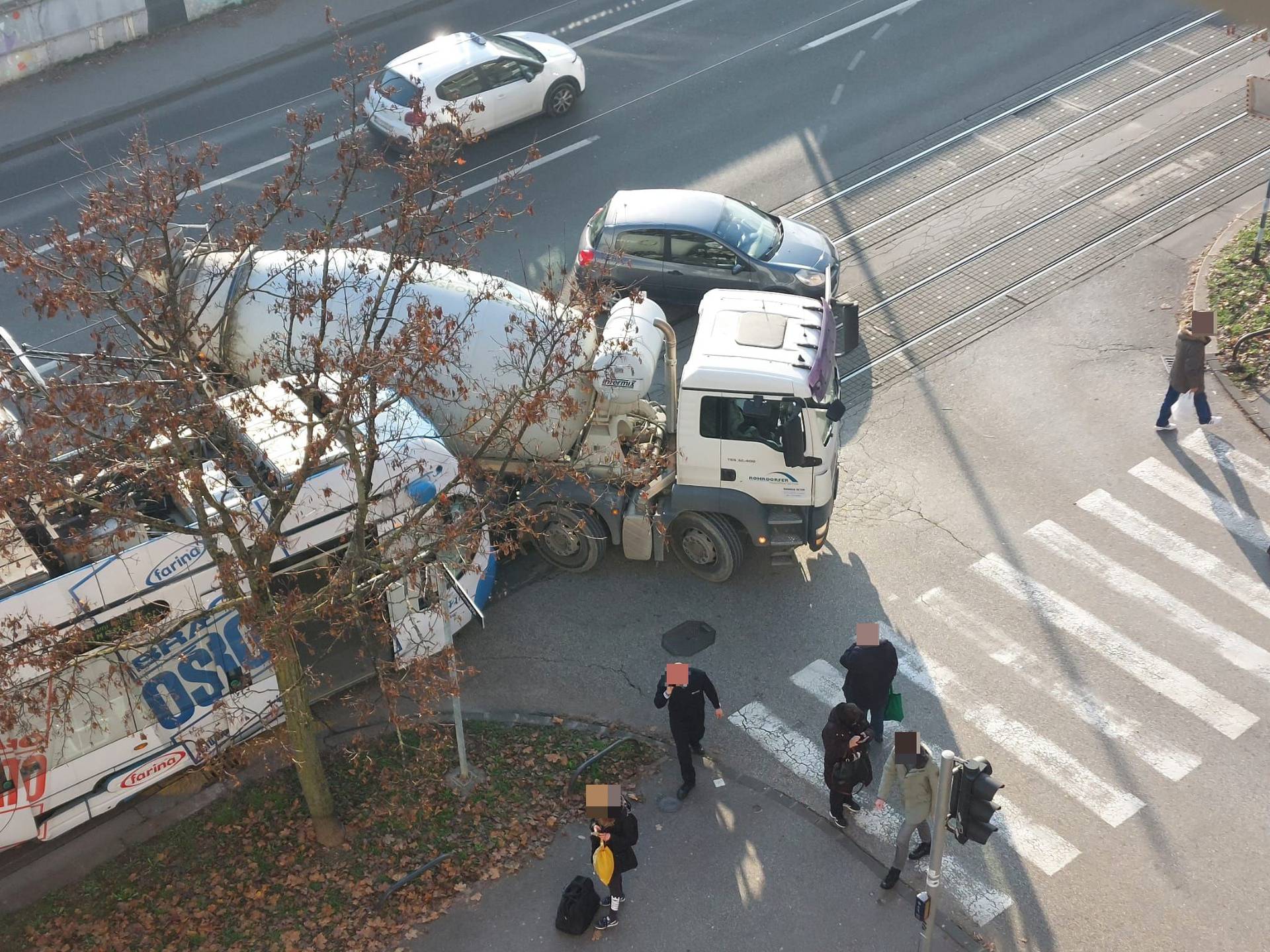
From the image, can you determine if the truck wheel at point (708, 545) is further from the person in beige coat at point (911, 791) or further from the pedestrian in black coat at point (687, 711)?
the person in beige coat at point (911, 791)

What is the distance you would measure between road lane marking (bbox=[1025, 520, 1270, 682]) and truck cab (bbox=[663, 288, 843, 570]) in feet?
8.47

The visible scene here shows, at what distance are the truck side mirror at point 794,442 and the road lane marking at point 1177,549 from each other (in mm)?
3866

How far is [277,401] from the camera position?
1211cm

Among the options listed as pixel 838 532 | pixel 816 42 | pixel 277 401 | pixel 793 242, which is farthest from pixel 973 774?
pixel 816 42

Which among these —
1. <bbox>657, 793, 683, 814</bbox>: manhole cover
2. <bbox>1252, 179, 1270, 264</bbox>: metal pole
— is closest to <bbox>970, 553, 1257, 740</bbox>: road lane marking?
<bbox>657, 793, 683, 814</bbox>: manhole cover

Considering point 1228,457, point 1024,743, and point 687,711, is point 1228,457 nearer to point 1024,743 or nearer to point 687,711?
point 1024,743

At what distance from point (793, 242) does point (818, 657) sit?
6.90 metres

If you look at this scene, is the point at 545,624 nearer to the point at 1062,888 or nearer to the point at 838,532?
the point at 838,532

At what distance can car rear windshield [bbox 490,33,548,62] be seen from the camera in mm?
20578

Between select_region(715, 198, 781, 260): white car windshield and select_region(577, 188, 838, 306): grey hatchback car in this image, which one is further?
select_region(715, 198, 781, 260): white car windshield

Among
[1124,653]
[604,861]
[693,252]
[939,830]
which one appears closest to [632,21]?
[693,252]

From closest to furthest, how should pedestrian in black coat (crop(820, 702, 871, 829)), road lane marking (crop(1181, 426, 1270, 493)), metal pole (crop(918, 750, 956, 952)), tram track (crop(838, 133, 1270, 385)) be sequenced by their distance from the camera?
metal pole (crop(918, 750, 956, 952))
pedestrian in black coat (crop(820, 702, 871, 829))
road lane marking (crop(1181, 426, 1270, 493))
tram track (crop(838, 133, 1270, 385))

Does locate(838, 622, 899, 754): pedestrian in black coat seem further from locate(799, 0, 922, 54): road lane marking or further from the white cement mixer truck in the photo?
locate(799, 0, 922, 54): road lane marking

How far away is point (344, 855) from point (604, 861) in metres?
2.51
